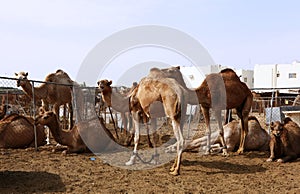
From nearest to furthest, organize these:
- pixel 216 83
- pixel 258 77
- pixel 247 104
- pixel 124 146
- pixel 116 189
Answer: pixel 116 189 → pixel 216 83 → pixel 247 104 → pixel 124 146 → pixel 258 77

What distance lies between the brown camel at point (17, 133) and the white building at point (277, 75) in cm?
4590

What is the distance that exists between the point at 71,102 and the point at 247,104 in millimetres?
7062

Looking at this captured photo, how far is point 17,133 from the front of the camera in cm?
966

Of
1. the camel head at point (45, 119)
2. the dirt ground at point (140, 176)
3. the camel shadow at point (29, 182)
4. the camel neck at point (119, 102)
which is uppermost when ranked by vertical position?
the camel neck at point (119, 102)

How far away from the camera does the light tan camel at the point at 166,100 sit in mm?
6742

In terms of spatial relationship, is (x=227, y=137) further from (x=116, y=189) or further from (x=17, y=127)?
(x=17, y=127)

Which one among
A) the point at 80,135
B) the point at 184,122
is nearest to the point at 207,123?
the point at 184,122

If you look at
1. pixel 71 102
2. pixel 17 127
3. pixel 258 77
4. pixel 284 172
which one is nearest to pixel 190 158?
pixel 284 172

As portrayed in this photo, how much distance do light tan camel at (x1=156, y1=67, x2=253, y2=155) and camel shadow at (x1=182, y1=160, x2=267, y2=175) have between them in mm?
1270

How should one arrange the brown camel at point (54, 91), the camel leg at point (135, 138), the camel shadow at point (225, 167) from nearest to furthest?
the camel shadow at point (225, 167) < the camel leg at point (135, 138) < the brown camel at point (54, 91)

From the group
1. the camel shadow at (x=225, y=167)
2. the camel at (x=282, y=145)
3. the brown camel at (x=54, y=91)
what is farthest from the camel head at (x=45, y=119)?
the camel at (x=282, y=145)

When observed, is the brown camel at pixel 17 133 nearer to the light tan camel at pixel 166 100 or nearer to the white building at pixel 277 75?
the light tan camel at pixel 166 100

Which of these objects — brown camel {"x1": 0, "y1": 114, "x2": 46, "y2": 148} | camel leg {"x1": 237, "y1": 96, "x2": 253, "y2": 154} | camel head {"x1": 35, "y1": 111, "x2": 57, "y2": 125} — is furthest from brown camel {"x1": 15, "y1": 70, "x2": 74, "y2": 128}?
camel leg {"x1": 237, "y1": 96, "x2": 253, "y2": 154}

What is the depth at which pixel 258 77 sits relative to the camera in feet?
170
